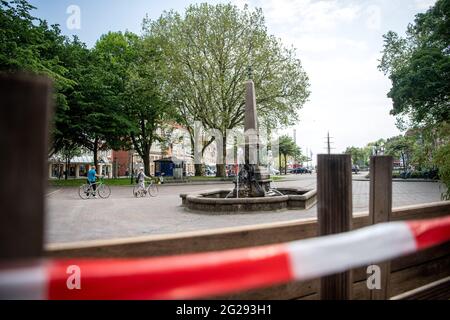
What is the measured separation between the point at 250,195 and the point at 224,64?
21829 mm

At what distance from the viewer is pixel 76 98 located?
29.9 meters

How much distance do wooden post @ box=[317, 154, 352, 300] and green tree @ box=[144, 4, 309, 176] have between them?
29.9 meters

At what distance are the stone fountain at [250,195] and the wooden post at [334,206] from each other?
9.01 meters

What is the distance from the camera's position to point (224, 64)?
31.7 metres

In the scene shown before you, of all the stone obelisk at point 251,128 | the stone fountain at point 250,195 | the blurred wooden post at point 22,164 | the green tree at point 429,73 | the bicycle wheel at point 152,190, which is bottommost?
the bicycle wheel at point 152,190

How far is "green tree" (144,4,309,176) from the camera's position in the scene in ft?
100

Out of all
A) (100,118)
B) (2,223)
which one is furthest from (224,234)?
(100,118)

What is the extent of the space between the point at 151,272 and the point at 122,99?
3471cm

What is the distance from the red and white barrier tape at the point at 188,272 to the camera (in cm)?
88

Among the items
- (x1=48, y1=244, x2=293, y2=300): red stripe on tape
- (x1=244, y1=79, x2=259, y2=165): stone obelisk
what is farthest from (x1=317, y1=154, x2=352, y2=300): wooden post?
(x1=244, y1=79, x2=259, y2=165): stone obelisk

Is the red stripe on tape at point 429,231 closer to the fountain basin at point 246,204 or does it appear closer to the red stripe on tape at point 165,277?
the red stripe on tape at point 165,277

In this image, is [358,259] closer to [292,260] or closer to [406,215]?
[292,260]

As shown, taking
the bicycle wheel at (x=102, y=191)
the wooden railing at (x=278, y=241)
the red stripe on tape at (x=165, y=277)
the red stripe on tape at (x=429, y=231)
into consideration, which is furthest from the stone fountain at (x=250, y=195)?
the red stripe on tape at (x=165, y=277)

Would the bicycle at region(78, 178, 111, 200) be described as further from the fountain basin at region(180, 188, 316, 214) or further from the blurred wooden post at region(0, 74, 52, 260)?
the blurred wooden post at region(0, 74, 52, 260)
